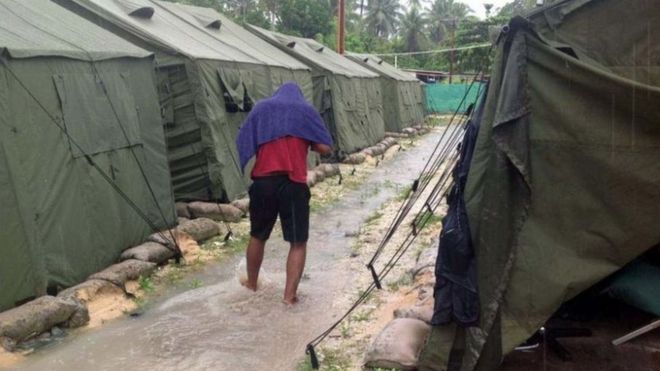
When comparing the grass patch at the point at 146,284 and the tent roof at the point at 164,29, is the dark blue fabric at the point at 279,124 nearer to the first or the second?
the grass patch at the point at 146,284

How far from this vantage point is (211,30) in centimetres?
1245

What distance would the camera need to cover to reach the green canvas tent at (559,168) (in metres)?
3.55

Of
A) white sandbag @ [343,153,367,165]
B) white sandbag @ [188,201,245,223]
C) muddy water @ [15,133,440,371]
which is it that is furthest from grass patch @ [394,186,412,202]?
muddy water @ [15,133,440,371]

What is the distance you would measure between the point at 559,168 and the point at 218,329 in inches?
118

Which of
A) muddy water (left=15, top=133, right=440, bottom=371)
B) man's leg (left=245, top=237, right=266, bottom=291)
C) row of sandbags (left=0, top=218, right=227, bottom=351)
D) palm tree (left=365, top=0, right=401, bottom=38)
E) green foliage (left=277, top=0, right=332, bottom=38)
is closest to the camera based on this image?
muddy water (left=15, top=133, right=440, bottom=371)

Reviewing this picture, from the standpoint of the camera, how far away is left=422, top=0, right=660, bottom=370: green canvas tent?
3.55 m

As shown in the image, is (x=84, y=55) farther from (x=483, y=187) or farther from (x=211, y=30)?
(x=211, y=30)

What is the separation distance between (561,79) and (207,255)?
4.86 m

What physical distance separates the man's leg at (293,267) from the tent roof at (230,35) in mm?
6835

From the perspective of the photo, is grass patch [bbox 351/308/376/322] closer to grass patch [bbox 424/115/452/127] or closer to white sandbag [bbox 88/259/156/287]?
white sandbag [bbox 88/259/156/287]

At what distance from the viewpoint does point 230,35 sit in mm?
13391

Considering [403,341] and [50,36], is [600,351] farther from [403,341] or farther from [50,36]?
[50,36]

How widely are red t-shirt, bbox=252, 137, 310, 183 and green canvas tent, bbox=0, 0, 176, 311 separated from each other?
72.5 inches

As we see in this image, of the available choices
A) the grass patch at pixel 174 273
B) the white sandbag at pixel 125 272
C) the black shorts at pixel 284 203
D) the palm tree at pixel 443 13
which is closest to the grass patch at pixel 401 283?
the black shorts at pixel 284 203
